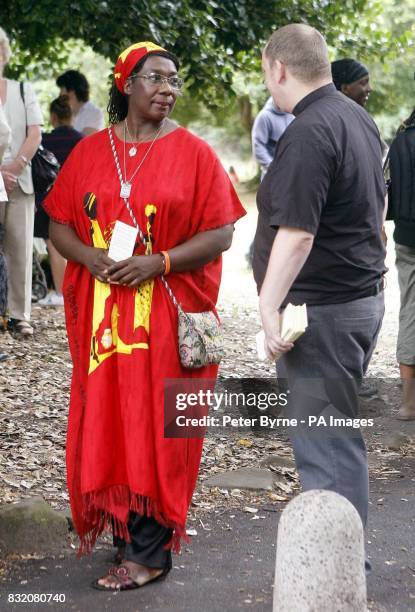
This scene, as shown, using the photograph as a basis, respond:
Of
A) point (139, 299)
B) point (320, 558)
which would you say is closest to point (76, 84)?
point (139, 299)

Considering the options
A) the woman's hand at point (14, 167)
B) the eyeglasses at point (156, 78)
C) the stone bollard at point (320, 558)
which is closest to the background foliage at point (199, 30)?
the woman's hand at point (14, 167)

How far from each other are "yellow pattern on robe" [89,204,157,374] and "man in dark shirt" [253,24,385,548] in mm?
476

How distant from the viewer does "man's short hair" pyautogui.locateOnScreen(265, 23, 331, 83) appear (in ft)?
13.6

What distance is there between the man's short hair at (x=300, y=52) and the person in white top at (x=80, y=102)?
7132 millimetres

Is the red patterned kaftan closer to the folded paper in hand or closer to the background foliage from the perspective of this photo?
the folded paper in hand

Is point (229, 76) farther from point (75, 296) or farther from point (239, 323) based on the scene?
point (75, 296)

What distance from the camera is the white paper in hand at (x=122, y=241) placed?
449cm

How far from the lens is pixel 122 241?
4504 millimetres

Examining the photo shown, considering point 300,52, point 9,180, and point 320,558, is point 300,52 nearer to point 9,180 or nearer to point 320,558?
point 320,558

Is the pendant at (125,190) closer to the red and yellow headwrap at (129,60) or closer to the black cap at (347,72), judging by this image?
the red and yellow headwrap at (129,60)

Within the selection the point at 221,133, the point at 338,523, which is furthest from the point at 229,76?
the point at 221,133

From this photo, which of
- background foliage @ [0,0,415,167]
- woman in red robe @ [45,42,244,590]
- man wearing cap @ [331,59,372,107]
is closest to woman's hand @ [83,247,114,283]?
woman in red robe @ [45,42,244,590]

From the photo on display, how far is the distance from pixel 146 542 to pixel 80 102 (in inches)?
287

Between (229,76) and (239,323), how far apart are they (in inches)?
103
